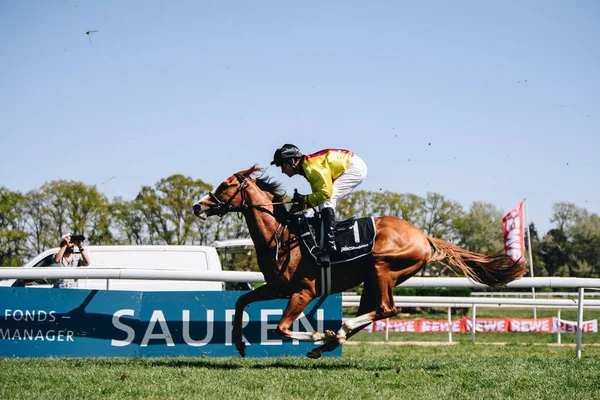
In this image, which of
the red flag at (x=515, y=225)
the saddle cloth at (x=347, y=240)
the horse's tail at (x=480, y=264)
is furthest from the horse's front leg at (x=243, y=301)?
the red flag at (x=515, y=225)

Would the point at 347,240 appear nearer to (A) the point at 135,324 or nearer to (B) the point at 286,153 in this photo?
(B) the point at 286,153

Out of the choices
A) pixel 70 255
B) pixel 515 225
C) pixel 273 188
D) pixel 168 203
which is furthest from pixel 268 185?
pixel 168 203

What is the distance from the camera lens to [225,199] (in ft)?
24.1

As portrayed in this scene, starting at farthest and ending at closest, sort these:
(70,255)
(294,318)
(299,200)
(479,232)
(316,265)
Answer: (479,232) < (70,255) < (299,200) < (316,265) < (294,318)

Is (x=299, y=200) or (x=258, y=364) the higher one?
(x=299, y=200)

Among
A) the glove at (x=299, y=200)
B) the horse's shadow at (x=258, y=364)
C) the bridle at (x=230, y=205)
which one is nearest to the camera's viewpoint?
the horse's shadow at (x=258, y=364)

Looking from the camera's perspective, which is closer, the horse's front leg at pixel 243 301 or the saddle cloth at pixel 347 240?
the saddle cloth at pixel 347 240

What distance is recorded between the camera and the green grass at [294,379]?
5133 mm

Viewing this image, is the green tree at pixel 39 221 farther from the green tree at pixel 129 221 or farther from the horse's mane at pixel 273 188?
the horse's mane at pixel 273 188

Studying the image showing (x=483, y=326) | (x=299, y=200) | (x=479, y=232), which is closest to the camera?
(x=299, y=200)

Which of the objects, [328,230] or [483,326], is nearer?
[328,230]

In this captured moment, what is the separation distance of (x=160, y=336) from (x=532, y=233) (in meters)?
62.5

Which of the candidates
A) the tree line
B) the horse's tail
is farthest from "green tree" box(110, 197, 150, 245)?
the horse's tail

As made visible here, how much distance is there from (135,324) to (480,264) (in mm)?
4302
